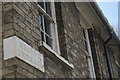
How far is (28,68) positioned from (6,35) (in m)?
0.57

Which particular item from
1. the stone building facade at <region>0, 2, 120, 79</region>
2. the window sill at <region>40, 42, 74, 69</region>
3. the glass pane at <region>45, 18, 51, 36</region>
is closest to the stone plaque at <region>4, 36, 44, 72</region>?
the stone building facade at <region>0, 2, 120, 79</region>

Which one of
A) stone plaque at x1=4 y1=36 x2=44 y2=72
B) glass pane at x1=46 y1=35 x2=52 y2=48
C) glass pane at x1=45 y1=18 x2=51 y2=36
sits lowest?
stone plaque at x1=4 y1=36 x2=44 y2=72

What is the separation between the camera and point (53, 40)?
6.18 metres

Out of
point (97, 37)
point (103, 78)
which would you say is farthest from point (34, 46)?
point (97, 37)

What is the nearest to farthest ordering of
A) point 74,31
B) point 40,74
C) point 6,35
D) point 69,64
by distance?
point 6,35
point 40,74
point 69,64
point 74,31

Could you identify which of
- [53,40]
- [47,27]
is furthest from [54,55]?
[47,27]

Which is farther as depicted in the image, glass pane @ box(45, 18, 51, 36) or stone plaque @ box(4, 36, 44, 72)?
glass pane @ box(45, 18, 51, 36)

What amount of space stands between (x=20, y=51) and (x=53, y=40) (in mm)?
2121

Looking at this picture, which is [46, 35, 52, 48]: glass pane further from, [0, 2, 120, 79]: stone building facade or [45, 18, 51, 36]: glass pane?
[45, 18, 51, 36]: glass pane

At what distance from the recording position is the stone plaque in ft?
13.2

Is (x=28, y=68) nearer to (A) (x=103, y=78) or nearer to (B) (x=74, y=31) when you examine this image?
(B) (x=74, y=31)

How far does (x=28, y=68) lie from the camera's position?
4234mm

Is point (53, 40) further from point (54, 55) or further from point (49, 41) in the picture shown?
point (54, 55)

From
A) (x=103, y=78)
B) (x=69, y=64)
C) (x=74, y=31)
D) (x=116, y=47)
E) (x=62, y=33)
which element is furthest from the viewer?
(x=116, y=47)
